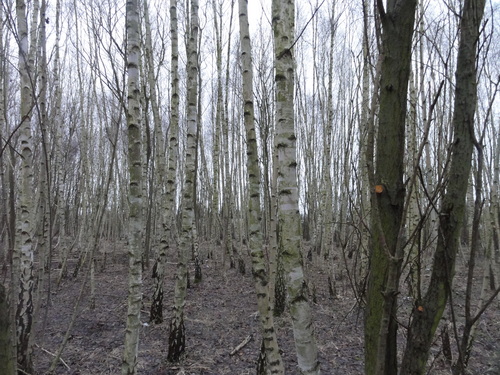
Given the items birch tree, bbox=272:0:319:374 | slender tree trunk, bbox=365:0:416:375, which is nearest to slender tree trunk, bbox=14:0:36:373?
birch tree, bbox=272:0:319:374

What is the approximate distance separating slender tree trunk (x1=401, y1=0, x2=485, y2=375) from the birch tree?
536mm

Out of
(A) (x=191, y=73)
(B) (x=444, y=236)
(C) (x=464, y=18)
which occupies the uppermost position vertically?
(A) (x=191, y=73)

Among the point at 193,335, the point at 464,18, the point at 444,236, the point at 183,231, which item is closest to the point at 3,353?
the point at 444,236

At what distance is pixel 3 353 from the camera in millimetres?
792

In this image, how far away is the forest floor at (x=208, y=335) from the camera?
4.01m

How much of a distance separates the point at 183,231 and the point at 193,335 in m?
1.79

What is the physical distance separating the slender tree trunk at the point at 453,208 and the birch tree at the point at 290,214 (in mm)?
536

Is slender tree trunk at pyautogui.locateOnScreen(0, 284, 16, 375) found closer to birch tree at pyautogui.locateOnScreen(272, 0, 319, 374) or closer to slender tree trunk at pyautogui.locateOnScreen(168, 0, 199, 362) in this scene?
birch tree at pyautogui.locateOnScreen(272, 0, 319, 374)

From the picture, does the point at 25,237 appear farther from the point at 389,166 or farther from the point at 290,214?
the point at 389,166

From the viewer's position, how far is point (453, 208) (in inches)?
40.9

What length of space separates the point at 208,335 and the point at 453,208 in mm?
4687

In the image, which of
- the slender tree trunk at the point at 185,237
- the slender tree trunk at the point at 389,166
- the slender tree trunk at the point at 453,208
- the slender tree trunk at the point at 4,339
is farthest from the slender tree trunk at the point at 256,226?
the slender tree trunk at the point at 4,339

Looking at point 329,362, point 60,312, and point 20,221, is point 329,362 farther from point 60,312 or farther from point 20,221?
point 60,312

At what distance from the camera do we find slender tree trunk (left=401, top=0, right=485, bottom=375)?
101 cm
